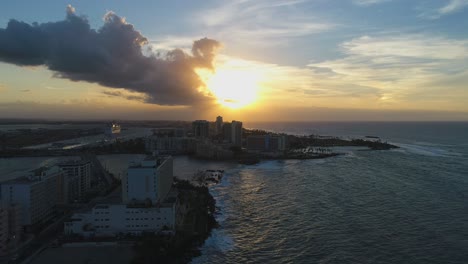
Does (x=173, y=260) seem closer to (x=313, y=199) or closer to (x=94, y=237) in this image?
(x=94, y=237)

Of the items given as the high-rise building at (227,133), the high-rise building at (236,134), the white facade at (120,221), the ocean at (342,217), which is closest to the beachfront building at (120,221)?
the white facade at (120,221)

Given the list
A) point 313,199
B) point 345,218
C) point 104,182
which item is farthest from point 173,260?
point 104,182

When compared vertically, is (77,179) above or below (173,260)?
above

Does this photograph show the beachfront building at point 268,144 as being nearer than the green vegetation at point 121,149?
No

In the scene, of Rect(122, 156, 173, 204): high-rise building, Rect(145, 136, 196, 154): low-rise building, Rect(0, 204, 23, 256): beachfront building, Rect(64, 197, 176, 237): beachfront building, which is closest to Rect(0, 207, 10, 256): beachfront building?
Rect(0, 204, 23, 256): beachfront building

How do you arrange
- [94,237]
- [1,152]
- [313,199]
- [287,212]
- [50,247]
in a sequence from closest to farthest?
[50,247] < [94,237] < [287,212] < [313,199] < [1,152]

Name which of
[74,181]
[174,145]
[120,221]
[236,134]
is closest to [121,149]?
[174,145]

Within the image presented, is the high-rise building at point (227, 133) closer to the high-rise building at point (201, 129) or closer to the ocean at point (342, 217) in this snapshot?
the high-rise building at point (201, 129)
